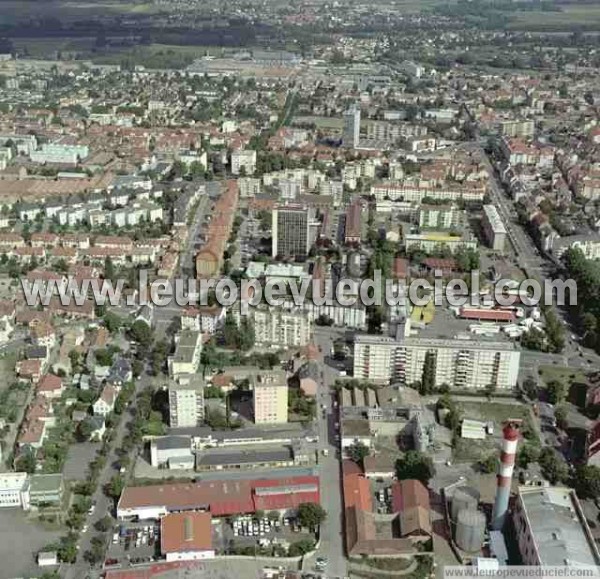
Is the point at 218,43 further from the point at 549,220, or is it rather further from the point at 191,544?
the point at 191,544

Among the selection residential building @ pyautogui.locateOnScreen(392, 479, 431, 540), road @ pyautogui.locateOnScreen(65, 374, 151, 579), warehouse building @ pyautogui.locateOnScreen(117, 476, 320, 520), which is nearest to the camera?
road @ pyautogui.locateOnScreen(65, 374, 151, 579)

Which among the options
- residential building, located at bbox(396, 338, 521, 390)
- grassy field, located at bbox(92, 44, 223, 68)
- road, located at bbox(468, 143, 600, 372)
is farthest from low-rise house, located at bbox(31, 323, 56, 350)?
grassy field, located at bbox(92, 44, 223, 68)

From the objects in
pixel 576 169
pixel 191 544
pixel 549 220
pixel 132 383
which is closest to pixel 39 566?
pixel 191 544

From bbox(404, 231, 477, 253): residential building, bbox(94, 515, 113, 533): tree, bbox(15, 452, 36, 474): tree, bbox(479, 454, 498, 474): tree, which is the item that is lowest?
bbox(94, 515, 113, 533): tree

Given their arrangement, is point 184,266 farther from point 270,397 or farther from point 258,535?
point 258,535

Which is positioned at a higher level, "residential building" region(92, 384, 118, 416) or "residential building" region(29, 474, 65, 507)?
"residential building" region(92, 384, 118, 416)

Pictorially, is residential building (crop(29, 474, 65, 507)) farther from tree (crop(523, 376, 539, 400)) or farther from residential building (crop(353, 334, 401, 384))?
tree (crop(523, 376, 539, 400))

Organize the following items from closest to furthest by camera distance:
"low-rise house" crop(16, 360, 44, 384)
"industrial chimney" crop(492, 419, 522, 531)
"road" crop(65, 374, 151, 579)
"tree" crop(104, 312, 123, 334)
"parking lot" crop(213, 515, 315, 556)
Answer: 1. "road" crop(65, 374, 151, 579)
2. "industrial chimney" crop(492, 419, 522, 531)
3. "parking lot" crop(213, 515, 315, 556)
4. "low-rise house" crop(16, 360, 44, 384)
5. "tree" crop(104, 312, 123, 334)

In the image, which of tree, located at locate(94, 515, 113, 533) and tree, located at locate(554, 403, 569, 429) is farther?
tree, located at locate(554, 403, 569, 429)

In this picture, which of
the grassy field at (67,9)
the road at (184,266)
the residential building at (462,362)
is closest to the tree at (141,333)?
the road at (184,266)
